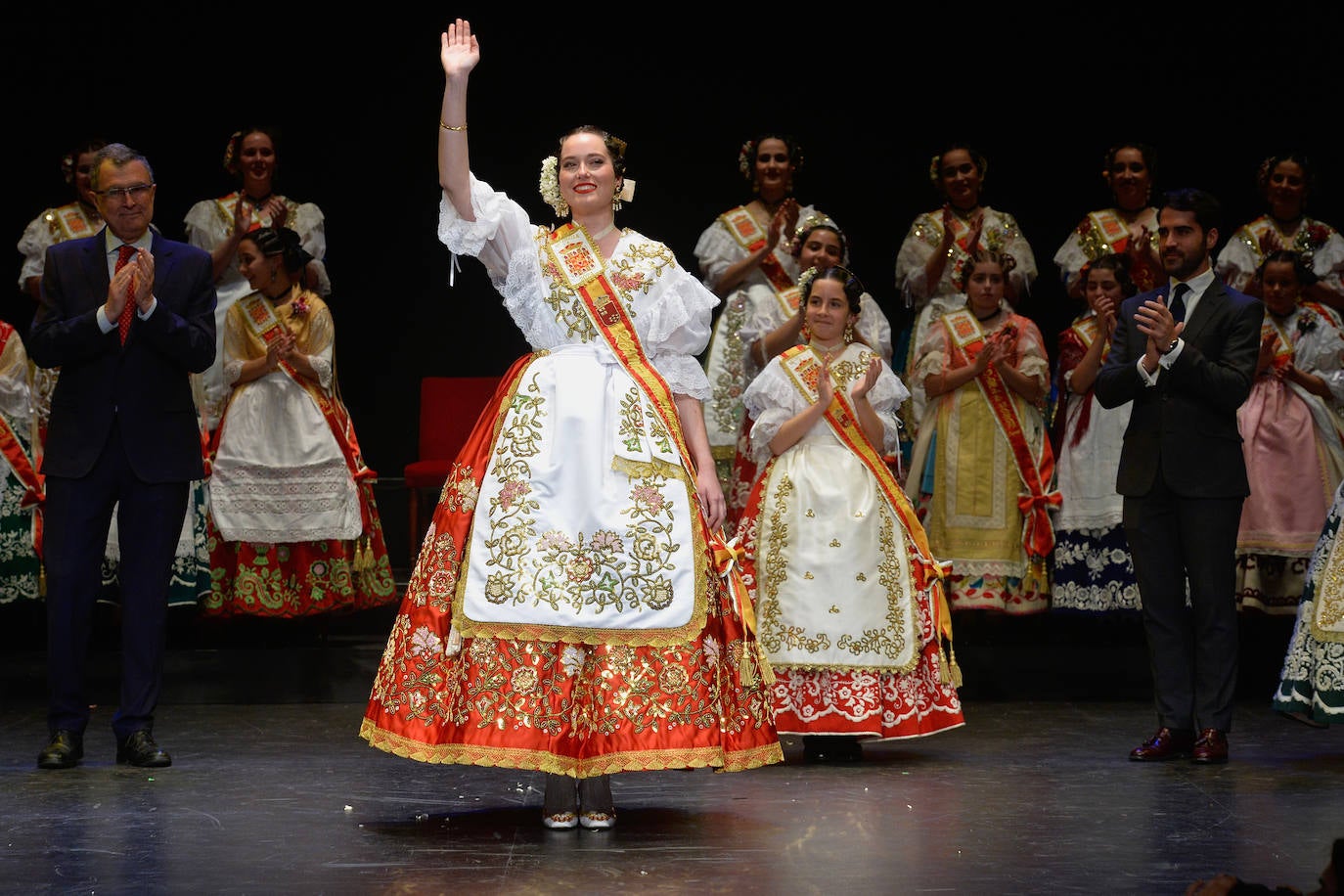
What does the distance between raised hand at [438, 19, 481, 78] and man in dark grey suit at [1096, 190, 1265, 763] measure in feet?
6.28

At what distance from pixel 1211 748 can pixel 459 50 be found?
2600mm

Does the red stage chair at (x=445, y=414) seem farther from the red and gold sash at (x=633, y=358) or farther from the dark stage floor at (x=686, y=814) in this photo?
the red and gold sash at (x=633, y=358)

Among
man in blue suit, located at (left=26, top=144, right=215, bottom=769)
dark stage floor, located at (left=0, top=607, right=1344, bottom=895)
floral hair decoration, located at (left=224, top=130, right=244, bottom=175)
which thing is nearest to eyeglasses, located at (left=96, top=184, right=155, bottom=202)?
man in blue suit, located at (left=26, top=144, right=215, bottom=769)

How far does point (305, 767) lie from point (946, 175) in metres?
3.72

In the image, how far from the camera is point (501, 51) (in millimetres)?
7707

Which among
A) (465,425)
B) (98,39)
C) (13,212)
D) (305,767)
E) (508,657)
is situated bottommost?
(305,767)

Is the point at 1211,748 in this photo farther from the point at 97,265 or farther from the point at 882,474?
the point at 97,265

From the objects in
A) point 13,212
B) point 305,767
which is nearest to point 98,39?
point 13,212

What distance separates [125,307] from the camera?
4.36m

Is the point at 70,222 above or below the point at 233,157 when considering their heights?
below

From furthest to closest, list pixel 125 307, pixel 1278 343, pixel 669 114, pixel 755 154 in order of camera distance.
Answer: pixel 669 114, pixel 755 154, pixel 1278 343, pixel 125 307

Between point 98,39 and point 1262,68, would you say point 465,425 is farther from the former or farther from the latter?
point 1262,68

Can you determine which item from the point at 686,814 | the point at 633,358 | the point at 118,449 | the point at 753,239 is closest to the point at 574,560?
the point at 633,358

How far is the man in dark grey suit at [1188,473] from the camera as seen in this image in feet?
15.2
